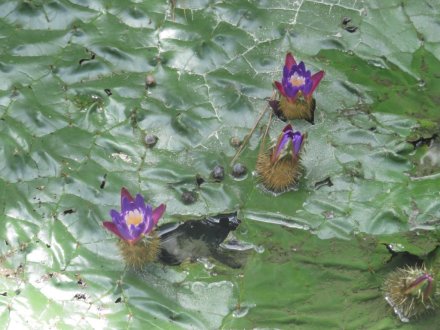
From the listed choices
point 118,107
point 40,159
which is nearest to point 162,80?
point 118,107

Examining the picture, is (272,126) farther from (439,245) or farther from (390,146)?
(439,245)

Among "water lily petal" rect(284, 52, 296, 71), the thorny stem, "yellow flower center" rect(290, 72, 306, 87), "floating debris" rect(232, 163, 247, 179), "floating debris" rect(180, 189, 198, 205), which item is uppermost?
"water lily petal" rect(284, 52, 296, 71)

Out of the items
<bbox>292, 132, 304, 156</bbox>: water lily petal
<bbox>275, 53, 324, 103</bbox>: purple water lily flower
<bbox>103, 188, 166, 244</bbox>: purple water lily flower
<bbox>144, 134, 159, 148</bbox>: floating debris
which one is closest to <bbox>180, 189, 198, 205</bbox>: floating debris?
<bbox>103, 188, 166, 244</bbox>: purple water lily flower

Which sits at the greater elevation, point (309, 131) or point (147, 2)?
point (147, 2)

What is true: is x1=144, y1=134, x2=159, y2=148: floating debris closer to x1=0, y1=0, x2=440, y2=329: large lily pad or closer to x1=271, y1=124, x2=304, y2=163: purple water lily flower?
x1=0, y1=0, x2=440, y2=329: large lily pad

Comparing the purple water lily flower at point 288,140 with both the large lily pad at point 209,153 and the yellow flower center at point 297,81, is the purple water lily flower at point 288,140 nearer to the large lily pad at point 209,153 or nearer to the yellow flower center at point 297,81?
the large lily pad at point 209,153

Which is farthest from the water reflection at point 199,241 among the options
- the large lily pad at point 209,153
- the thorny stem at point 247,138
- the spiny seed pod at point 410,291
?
the spiny seed pod at point 410,291
